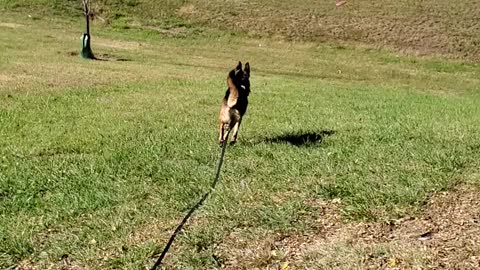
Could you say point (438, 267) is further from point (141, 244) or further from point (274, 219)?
point (141, 244)

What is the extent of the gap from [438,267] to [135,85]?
1112 cm

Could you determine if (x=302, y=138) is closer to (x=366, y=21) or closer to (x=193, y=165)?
(x=193, y=165)

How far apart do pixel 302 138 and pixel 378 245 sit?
11.8 ft

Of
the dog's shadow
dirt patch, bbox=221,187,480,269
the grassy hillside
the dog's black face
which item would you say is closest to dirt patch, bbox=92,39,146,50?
the grassy hillside

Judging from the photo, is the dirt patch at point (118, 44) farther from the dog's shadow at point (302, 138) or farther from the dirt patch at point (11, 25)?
the dog's shadow at point (302, 138)

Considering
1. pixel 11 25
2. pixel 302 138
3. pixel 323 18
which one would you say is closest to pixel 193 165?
pixel 302 138

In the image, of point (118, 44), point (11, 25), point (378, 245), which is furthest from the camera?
point (11, 25)

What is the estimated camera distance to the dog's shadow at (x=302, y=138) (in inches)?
263

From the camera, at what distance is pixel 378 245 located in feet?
11.6

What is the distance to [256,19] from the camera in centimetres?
3309

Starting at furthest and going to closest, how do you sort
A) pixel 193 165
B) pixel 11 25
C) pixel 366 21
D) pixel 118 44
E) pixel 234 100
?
pixel 366 21
pixel 11 25
pixel 118 44
pixel 234 100
pixel 193 165

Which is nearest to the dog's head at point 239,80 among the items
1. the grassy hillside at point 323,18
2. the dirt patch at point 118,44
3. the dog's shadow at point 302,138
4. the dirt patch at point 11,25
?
the dog's shadow at point 302,138

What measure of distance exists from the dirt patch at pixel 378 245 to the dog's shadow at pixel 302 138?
2.62 m

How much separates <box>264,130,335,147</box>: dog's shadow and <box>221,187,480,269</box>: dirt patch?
103 inches
